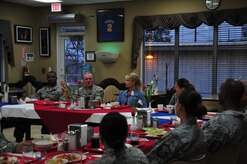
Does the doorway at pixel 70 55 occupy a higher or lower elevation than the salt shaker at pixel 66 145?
higher

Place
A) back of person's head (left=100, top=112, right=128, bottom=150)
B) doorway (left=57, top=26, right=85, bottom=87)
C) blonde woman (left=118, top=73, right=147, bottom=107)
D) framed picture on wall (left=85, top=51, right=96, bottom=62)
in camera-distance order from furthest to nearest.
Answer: doorway (left=57, top=26, right=85, bottom=87)
framed picture on wall (left=85, top=51, right=96, bottom=62)
blonde woman (left=118, top=73, right=147, bottom=107)
back of person's head (left=100, top=112, right=128, bottom=150)

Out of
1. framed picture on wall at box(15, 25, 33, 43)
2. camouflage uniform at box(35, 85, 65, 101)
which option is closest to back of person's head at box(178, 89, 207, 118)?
camouflage uniform at box(35, 85, 65, 101)

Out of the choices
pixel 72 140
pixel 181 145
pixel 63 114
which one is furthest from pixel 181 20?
pixel 181 145

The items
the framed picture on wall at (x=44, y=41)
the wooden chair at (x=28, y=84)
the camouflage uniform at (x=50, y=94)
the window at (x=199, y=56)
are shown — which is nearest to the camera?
the camouflage uniform at (x=50, y=94)

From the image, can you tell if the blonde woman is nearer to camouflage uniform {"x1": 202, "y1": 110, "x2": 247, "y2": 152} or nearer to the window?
camouflage uniform {"x1": 202, "y1": 110, "x2": 247, "y2": 152}

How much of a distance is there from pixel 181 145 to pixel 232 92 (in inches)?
33.7

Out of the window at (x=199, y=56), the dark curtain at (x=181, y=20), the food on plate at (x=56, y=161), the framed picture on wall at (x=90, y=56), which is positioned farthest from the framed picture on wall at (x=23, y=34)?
the food on plate at (x=56, y=161)

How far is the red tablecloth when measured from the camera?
4.58 m

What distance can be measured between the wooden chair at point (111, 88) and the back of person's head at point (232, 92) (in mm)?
5284

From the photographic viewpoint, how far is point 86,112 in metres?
4.58

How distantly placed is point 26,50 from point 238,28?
5.44 m

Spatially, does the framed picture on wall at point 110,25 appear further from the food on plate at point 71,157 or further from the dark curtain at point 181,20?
the food on plate at point 71,157

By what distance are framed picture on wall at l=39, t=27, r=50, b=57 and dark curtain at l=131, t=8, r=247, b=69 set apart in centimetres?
257

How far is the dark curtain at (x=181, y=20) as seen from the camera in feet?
23.7
